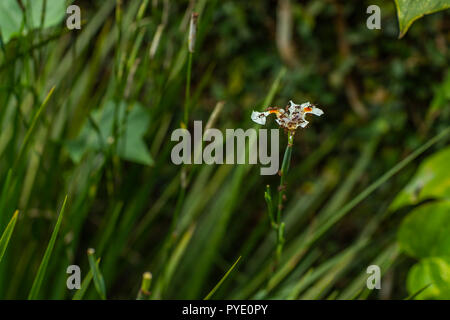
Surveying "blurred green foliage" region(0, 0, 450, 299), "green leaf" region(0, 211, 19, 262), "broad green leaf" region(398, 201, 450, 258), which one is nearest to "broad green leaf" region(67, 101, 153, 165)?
"blurred green foliage" region(0, 0, 450, 299)

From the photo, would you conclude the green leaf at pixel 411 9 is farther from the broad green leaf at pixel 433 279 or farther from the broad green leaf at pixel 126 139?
the broad green leaf at pixel 126 139

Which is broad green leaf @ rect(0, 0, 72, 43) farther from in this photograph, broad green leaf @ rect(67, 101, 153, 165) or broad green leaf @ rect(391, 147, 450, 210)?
broad green leaf @ rect(391, 147, 450, 210)

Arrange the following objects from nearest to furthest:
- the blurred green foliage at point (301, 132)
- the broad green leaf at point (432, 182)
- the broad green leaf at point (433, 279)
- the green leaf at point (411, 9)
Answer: the green leaf at point (411, 9)
the broad green leaf at point (433, 279)
the broad green leaf at point (432, 182)
the blurred green foliage at point (301, 132)

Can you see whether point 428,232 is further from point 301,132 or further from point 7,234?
point 301,132

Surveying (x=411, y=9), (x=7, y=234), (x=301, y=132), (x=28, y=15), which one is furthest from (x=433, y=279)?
(x=301, y=132)

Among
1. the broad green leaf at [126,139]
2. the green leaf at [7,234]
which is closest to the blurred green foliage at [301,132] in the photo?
the broad green leaf at [126,139]

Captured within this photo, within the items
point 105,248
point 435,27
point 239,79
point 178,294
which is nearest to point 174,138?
point 105,248
